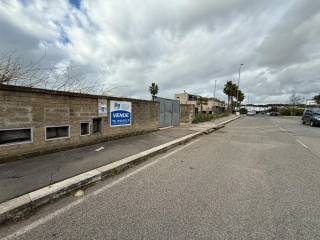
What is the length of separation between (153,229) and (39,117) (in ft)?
15.2

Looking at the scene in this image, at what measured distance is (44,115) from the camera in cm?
510

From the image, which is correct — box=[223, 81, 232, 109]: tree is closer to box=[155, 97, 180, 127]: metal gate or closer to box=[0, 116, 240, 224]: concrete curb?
box=[155, 97, 180, 127]: metal gate

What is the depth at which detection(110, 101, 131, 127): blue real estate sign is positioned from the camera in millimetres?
7438

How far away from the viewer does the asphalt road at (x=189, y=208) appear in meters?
2.22

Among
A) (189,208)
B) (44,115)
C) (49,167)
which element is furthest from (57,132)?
(189,208)

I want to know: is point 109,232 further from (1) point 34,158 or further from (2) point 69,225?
(1) point 34,158

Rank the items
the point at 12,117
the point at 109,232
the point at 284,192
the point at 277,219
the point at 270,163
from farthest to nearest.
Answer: the point at 270,163, the point at 12,117, the point at 284,192, the point at 277,219, the point at 109,232

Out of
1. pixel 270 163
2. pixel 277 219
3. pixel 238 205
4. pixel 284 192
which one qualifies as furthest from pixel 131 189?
pixel 270 163

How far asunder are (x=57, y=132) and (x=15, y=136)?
3.58 ft

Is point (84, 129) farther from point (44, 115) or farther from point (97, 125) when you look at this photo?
point (44, 115)

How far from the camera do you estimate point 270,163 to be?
509 centimetres

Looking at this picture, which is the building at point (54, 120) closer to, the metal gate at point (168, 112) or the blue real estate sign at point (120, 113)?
the blue real estate sign at point (120, 113)

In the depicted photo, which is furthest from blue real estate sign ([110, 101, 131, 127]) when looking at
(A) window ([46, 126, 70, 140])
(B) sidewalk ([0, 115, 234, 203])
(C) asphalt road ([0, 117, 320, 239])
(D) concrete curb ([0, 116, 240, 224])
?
(C) asphalt road ([0, 117, 320, 239])

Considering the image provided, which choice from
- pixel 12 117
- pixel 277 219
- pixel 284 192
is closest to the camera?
pixel 277 219
